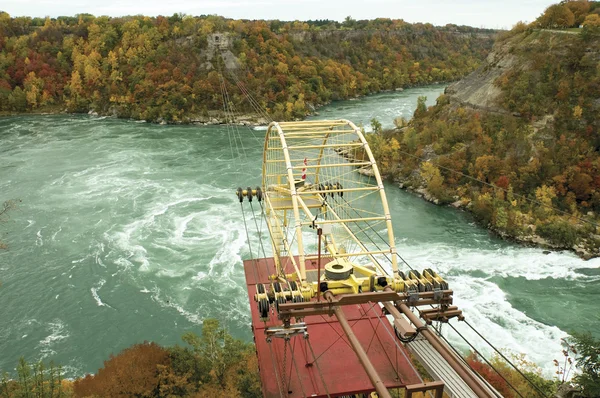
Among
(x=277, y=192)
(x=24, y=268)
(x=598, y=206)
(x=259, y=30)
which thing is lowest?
(x=24, y=268)

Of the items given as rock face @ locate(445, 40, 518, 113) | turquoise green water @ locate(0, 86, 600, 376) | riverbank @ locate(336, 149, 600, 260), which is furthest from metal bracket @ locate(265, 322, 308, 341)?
rock face @ locate(445, 40, 518, 113)

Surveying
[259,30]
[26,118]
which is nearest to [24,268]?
[26,118]

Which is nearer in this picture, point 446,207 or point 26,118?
point 446,207

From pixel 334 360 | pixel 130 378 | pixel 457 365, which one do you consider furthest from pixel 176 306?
pixel 457 365

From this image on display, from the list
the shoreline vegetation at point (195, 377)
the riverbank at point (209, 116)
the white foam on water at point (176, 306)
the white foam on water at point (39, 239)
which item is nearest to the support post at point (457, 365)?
the shoreline vegetation at point (195, 377)

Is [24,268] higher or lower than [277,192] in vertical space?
lower

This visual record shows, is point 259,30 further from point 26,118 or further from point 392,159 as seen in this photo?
point 392,159

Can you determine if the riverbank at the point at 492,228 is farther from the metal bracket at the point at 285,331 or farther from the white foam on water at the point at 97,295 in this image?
the metal bracket at the point at 285,331
